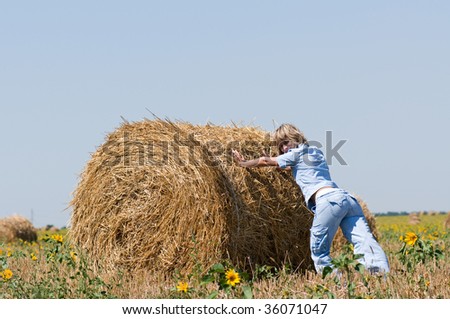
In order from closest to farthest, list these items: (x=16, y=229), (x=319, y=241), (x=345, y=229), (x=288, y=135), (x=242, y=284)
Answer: (x=242, y=284) → (x=319, y=241) → (x=345, y=229) → (x=288, y=135) → (x=16, y=229)

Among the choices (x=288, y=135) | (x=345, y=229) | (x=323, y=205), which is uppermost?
(x=288, y=135)

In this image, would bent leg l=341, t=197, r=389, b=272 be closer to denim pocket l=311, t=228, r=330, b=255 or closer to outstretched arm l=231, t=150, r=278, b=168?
denim pocket l=311, t=228, r=330, b=255

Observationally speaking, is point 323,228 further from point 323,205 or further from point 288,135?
point 288,135

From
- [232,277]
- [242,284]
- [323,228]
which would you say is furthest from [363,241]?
[232,277]

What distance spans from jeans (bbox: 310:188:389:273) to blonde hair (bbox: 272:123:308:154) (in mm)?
796

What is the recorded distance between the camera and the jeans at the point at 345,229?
762 cm

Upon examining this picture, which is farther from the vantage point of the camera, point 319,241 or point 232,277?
point 319,241

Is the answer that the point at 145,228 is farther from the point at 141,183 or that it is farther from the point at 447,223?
the point at 447,223

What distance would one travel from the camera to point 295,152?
7941 mm

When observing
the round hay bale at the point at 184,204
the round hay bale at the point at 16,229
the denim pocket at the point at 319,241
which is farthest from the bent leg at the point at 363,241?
the round hay bale at the point at 16,229

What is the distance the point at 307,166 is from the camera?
7.95 metres

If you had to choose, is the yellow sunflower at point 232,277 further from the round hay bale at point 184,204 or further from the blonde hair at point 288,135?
the blonde hair at point 288,135

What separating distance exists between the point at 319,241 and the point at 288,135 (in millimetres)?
1337
